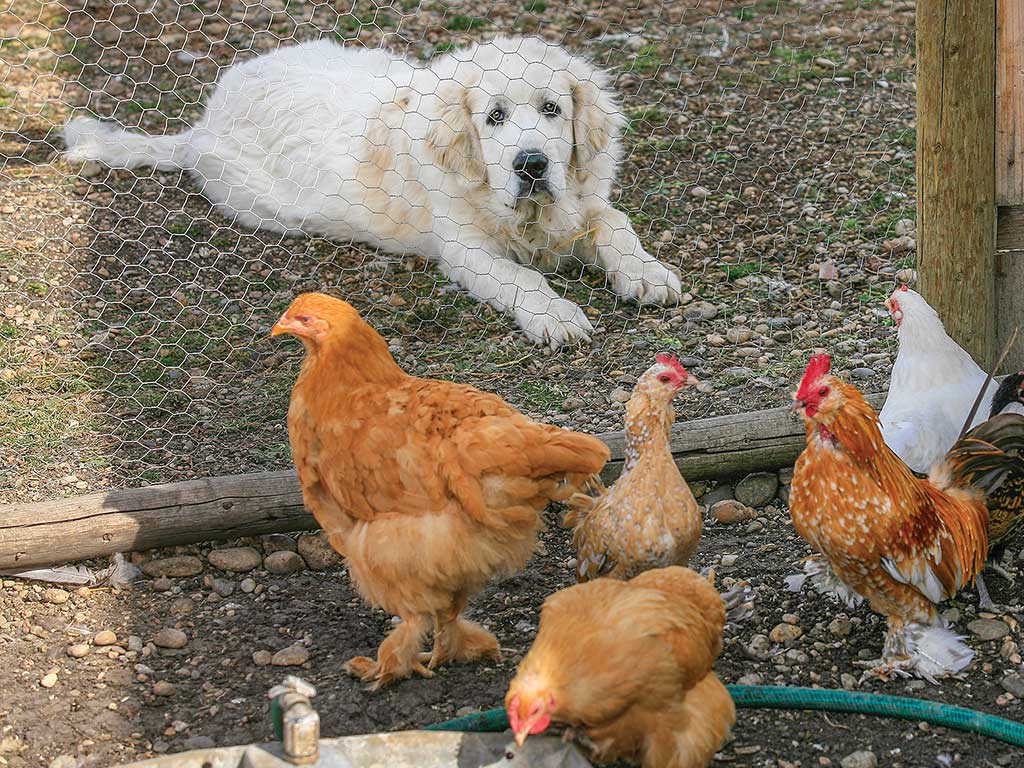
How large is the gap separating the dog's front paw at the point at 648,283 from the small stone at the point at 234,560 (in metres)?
2.20

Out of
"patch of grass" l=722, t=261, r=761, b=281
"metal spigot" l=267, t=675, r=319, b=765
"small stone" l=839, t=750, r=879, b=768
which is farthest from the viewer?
"patch of grass" l=722, t=261, r=761, b=281

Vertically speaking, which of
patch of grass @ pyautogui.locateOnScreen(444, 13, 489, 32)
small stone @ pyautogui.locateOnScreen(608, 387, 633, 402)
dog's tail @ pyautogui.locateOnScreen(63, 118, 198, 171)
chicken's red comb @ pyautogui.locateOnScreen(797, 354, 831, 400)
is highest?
patch of grass @ pyautogui.locateOnScreen(444, 13, 489, 32)

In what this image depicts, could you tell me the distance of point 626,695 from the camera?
2473mm

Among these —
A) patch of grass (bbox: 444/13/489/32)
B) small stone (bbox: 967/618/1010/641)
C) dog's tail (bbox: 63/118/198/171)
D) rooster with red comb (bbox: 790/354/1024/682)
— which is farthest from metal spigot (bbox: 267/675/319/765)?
patch of grass (bbox: 444/13/489/32)

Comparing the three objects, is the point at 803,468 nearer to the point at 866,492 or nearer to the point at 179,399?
the point at 866,492

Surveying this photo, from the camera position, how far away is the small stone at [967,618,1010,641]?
10.5ft

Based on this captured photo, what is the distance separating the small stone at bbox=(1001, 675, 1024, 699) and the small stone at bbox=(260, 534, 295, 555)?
2.14 m

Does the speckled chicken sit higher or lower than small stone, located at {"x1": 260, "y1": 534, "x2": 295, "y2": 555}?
higher

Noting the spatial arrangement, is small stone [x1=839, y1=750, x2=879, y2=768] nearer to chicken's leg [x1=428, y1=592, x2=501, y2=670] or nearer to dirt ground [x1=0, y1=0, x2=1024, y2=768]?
dirt ground [x1=0, y1=0, x2=1024, y2=768]

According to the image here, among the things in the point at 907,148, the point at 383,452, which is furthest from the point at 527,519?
the point at 907,148

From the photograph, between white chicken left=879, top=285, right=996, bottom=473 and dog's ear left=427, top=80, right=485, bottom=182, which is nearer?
white chicken left=879, top=285, right=996, bottom=473

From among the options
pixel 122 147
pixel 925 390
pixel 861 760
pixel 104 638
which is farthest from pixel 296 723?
pixel 122 147

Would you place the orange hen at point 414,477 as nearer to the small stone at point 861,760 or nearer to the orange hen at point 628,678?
the orange hen at point 628,678

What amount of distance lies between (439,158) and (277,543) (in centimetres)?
226
